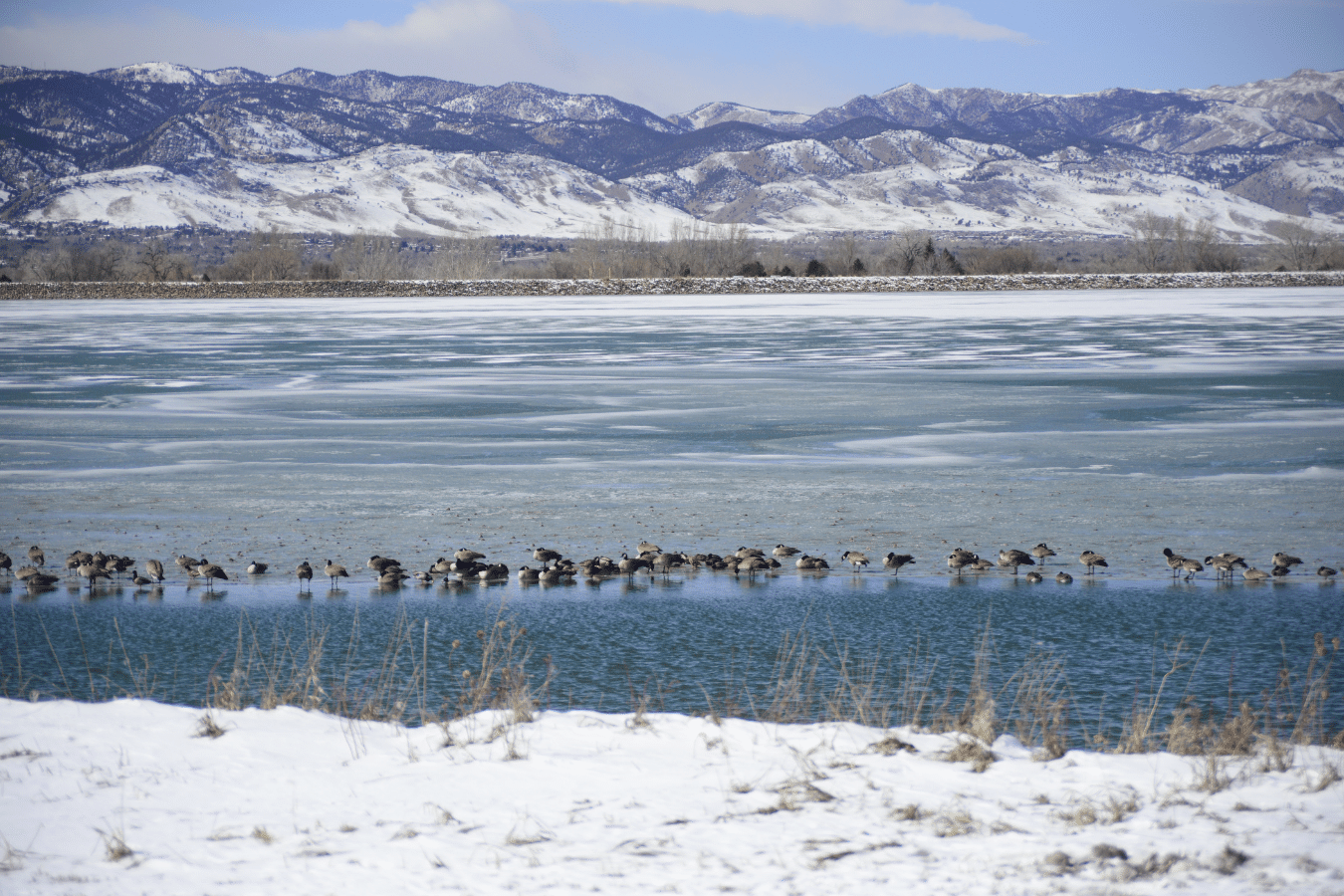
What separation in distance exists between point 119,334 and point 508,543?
3139 centimetres

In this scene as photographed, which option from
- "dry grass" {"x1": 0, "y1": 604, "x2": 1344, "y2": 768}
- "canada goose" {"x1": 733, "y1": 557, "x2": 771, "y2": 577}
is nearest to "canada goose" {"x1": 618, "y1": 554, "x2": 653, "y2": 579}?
"canada goose" {"x1": 733, "y1": 557, "x2": 771, "y2": 577}

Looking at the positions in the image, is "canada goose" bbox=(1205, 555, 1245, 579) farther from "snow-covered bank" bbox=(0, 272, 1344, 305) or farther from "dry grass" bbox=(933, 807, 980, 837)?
"snow-covered bank" bbox=(0, 272, 1344, 305)

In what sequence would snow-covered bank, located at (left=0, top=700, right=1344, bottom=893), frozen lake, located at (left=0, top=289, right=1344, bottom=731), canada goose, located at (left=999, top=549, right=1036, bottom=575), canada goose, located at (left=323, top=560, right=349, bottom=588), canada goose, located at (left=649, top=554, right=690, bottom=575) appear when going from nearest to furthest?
snow-covered bank, located at (left=0, top=700, right=1344, bottom=893) < frozen lake, located at (left=0, top=289, right=1344, bottom=731) < canada goose, located at (left=323, top=560, right=349, bottom=588) < canada goose, located at (left=999, top=549, right=1036, bottom=575) < canada goose, located at (left=649, top=554, right=690, bottom=575)

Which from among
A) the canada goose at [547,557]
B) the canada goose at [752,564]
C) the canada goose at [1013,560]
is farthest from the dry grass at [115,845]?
the canada goose at [1013,560]

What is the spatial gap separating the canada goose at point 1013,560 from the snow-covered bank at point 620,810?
3.81m

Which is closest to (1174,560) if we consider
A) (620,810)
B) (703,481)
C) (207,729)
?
(703,481)

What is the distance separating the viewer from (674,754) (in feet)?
19.9

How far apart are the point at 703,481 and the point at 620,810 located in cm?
830

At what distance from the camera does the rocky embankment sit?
217 feet

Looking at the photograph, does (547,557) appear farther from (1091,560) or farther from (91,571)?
(1091,560)

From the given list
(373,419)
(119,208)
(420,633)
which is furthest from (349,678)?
(119,208)

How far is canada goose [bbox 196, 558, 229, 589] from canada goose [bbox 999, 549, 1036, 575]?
595 cm

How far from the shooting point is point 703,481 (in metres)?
13.6

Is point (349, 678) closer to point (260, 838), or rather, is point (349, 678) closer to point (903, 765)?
point (260, 838)
